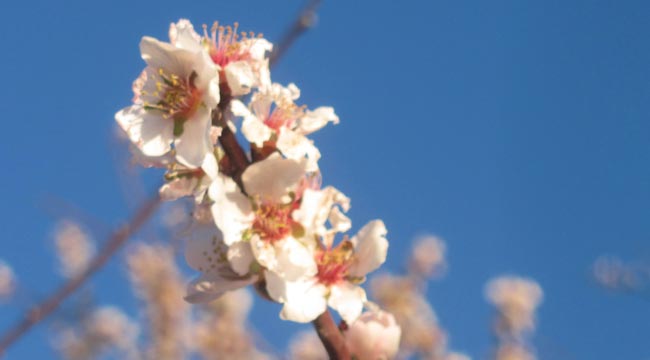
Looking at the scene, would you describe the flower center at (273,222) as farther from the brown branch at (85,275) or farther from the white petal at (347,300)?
the brown branch at (85,275)

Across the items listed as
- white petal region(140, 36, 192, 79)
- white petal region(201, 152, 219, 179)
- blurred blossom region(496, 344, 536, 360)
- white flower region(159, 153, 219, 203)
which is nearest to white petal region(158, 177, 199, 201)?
white flower region(159, 153, 219, 203)

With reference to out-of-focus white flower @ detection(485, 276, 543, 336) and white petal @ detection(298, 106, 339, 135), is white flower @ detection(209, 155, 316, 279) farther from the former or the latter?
out-of-focus white flower @ detection(485, 276, 543, 336)

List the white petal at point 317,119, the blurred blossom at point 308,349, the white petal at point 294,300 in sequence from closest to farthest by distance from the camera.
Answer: the white petal at point 294,300 → the white petal at point 317,119 → the blurred blossom at point 308,349

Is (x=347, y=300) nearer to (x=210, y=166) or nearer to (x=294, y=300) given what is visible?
(x=294, y=300)

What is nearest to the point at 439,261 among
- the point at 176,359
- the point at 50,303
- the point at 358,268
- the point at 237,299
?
the point at 237,299

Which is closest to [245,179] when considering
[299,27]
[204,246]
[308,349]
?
[204,246]

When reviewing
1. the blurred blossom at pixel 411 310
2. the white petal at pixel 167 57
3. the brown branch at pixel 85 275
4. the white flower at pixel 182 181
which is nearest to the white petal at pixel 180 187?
the white flower at pixel 182 181
